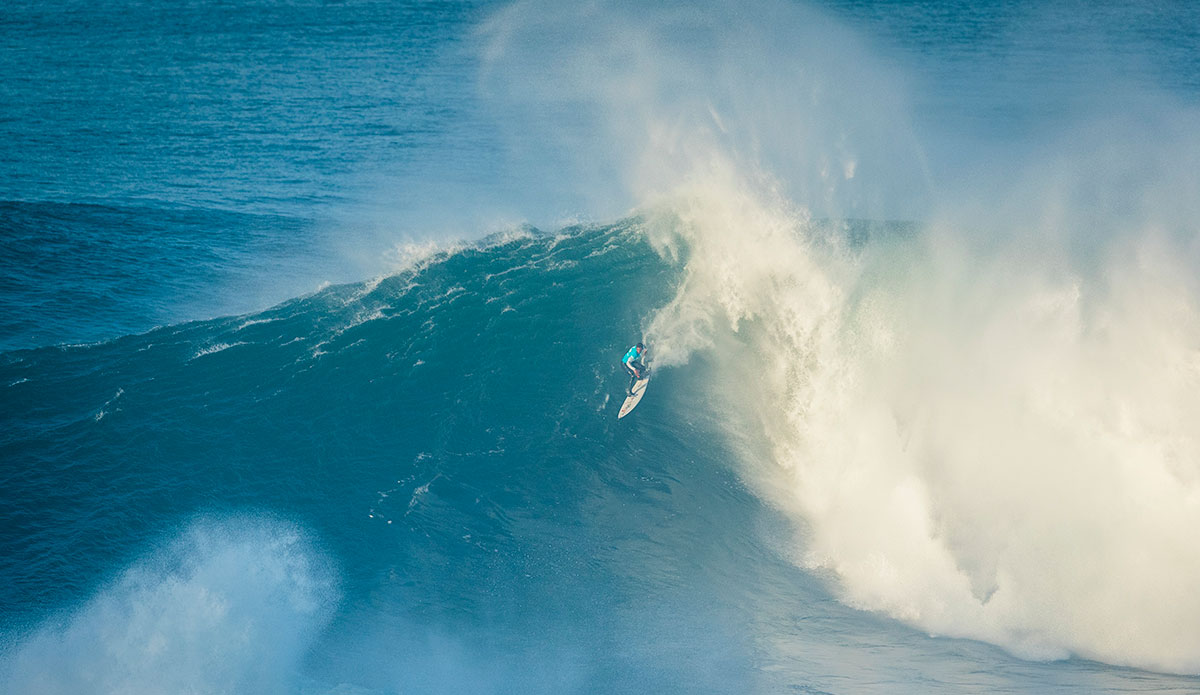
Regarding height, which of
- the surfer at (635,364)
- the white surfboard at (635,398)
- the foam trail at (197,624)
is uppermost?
the surfer at (635,364)

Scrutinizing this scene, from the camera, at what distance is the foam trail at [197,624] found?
10.7 metres

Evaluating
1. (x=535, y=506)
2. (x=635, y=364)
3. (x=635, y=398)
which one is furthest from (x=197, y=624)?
(x=635, y=364)

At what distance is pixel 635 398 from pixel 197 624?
24.1 ft

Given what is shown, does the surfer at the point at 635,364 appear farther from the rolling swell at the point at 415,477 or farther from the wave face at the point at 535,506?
the rolling swell at the point at 415,477

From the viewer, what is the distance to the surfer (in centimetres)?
1471

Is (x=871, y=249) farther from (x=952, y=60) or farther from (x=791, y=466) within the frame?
(x=952, y=60)

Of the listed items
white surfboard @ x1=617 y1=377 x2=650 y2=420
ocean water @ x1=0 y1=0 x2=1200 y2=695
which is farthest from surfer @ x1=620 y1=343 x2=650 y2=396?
ocean water @ x1=0 y1=0 x2=1200 y2=695

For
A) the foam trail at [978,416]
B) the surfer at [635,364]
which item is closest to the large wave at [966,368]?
the foam trail at [978,416]

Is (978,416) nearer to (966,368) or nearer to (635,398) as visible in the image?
(966,368)

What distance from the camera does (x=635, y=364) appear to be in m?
14.8

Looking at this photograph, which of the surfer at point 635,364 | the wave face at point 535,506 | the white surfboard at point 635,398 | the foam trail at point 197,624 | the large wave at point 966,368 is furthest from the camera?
the surfer at point 635,364

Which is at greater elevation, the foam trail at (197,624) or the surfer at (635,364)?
the surfer at (635,364)

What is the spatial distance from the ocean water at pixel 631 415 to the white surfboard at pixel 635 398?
0.78 feet

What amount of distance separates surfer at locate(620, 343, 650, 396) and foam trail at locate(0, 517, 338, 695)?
5798 mm
